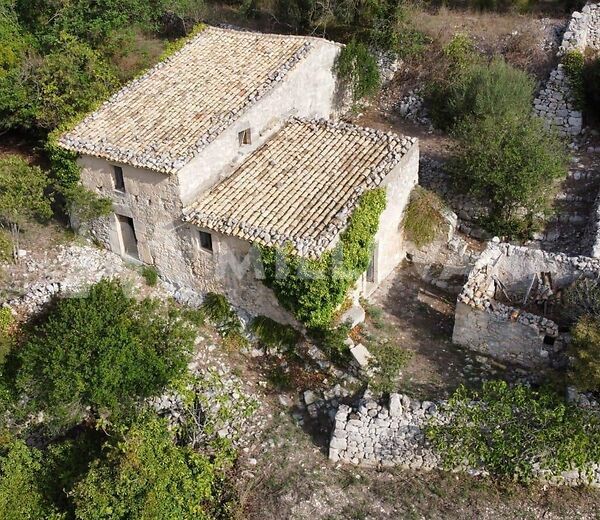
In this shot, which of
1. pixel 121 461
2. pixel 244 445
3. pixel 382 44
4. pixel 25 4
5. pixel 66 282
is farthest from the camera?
pixel 382 44

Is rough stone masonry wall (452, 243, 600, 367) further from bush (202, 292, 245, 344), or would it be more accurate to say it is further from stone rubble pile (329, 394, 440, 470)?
bush (202, 292, 245, 344)

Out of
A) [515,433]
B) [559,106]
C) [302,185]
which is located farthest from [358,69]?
[515,433]

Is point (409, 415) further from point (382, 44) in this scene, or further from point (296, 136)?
point (382, 44)

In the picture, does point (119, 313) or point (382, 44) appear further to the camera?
point (382, 44)

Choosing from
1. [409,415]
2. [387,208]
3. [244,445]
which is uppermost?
[387,208]

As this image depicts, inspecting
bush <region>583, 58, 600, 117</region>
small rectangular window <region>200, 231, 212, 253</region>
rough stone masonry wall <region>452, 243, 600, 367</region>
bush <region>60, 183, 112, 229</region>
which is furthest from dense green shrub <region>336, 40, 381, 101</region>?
bush <region>60, 183, 112, 229</region>

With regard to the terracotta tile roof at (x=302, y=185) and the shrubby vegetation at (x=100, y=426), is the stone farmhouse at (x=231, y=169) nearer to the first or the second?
the terracotta tile roof at (x=302, y=185)

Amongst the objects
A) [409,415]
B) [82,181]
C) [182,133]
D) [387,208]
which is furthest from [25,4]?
[409,415]

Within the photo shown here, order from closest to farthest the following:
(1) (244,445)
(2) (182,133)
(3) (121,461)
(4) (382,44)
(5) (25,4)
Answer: (3) (121,461)
(1) (244,445)
(2) (182,133)
(5) (25,4)
(4) (382,44)

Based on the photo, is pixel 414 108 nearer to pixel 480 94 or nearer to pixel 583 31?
pixel 480 94
